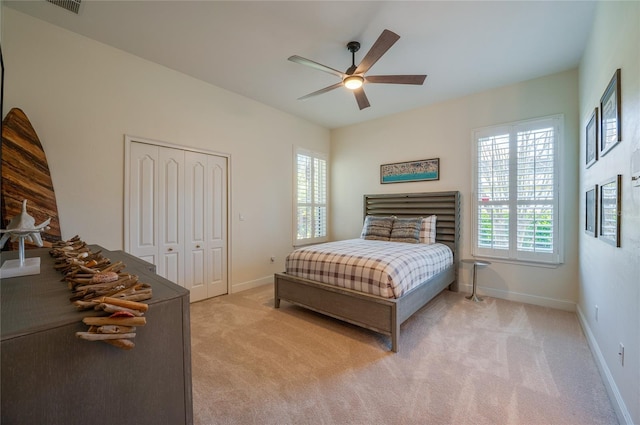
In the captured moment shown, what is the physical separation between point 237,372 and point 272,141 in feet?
11.5

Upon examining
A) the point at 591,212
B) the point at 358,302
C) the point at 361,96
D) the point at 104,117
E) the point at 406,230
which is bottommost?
the point at 358,302

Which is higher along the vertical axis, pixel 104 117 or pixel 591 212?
pixel 104 117

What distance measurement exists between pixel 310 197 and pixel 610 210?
13.4ft

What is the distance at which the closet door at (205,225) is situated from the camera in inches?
140

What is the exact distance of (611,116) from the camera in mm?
1872

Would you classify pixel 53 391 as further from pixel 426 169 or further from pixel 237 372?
pixel 426 169

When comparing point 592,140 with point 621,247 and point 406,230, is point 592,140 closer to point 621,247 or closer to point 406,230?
point 621,247

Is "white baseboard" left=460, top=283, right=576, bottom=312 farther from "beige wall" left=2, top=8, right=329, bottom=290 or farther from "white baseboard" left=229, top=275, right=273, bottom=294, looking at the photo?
"beige wall" left=2, top=8, right=329, bottom=290

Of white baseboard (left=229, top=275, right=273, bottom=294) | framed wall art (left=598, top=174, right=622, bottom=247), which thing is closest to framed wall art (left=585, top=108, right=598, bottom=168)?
framed wall art (left=598, top=174, right=622, bottom=247)

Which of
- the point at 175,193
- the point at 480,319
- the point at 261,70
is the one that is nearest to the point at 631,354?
the point at 480,319

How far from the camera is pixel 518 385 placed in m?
1.91

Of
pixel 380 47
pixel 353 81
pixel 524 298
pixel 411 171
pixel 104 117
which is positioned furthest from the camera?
pixel 411 171

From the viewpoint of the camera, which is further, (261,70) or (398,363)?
(261,70)

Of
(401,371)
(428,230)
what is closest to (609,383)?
(401,371)
